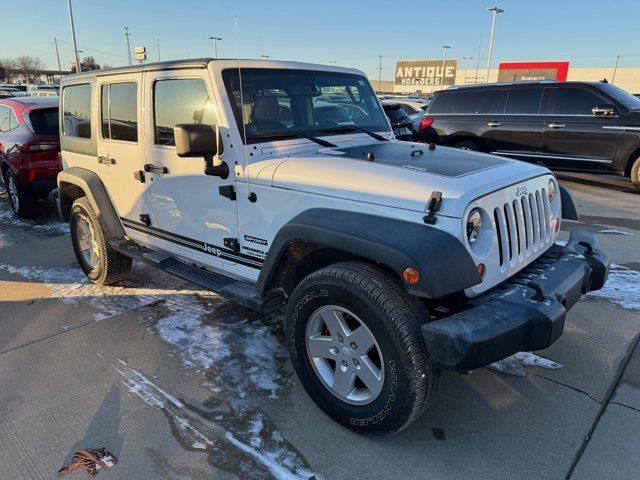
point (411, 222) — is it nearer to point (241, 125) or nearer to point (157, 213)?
point (241, 125)

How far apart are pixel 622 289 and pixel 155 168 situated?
4259 millimetres

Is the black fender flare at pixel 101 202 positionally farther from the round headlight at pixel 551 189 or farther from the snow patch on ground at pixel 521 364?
the round headlight at pixel 551 189

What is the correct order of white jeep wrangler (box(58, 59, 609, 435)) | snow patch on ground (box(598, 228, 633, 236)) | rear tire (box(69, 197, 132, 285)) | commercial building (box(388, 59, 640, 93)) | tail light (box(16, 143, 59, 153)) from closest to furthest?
1. white jeep wrangler (box(58, 59, 609, 435))
2. rear tire (box(69, 197, 132, 285))
3. snow patch on ground (box(598, 228, 633, 236))
4. tail light (box(16, 143, 59, 153))
5. commercial building (box(388, 59, 640, 93))

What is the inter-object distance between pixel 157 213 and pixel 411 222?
2.39 metres

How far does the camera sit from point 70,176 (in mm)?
4715

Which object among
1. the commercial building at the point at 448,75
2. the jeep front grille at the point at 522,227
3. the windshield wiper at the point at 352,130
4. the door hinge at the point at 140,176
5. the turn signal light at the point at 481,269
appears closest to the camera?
the turn signal light at the point at 481,269

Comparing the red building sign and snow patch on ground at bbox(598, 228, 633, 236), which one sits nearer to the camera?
snow patch on ground at bbox(598, 228, 633, 236)

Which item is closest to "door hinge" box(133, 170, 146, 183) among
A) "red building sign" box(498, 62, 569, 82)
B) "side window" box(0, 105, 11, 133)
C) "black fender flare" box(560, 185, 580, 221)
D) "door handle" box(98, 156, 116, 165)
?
"door handle" box(98, 156, 116, 165)

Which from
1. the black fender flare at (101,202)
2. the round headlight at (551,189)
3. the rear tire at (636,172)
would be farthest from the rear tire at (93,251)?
the rear tire at (636,172)

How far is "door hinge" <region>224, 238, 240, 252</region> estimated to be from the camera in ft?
10.9

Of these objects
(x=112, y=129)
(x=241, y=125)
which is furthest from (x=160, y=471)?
(x=112, y=129)

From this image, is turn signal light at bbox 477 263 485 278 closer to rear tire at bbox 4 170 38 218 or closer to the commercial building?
Answer: rear tire at bbox 4 170 38 218

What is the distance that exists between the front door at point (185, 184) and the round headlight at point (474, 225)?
1.57m

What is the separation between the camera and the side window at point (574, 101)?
852 cm
